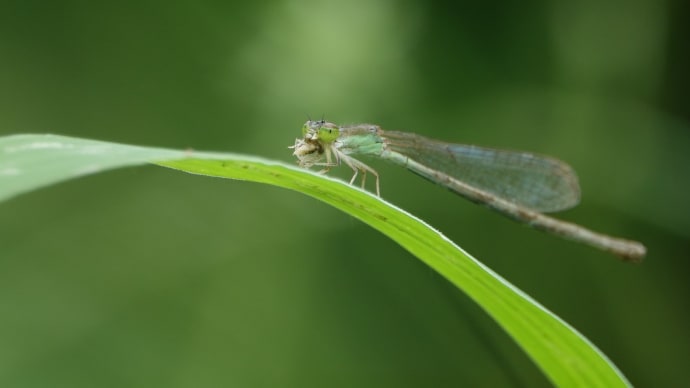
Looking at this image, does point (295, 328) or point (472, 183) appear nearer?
point (472, 183)

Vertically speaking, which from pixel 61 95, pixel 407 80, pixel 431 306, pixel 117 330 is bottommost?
pixel 431 306

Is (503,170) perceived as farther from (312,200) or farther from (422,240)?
(422,240)

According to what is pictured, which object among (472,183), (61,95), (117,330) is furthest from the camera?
(61,95)

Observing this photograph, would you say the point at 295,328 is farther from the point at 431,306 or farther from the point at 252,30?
the point at 252,30

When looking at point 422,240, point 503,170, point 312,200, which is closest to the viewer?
point 422,240

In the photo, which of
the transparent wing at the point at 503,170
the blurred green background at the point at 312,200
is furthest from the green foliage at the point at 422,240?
the blurred green background at the point at 312,200

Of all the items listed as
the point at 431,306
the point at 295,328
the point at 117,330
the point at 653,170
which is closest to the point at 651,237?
the point at 653,170

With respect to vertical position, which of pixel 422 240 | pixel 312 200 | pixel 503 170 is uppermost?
pixel 312 200

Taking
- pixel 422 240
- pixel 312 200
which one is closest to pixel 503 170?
pixel 312 200
